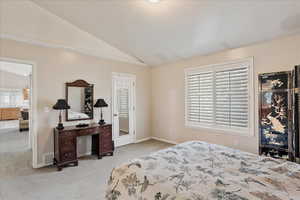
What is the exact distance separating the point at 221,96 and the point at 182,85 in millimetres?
1143

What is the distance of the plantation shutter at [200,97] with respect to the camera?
3.93m

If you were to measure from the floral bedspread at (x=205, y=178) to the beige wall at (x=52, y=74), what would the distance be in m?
2.54

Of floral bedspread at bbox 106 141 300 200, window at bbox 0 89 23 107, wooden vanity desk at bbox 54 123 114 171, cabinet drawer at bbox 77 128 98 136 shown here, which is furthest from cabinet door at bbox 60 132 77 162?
window at bbox 0 89 23 107

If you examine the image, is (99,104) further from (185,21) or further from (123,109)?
(185,21)

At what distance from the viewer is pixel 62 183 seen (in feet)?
8.48

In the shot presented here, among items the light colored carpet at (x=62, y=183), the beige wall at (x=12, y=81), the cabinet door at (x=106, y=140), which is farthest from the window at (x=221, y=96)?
the beige wall at (x=12, y=81)

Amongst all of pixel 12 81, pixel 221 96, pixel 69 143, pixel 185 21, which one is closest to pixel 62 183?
pixel 69 143

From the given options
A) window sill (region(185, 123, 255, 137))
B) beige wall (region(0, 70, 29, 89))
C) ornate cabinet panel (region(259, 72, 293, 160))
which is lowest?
window sill (region(185, 123, 255, 137))

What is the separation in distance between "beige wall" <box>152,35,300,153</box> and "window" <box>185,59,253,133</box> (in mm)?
145

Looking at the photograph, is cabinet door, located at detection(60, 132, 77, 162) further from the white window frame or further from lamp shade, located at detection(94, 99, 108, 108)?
the white window frame

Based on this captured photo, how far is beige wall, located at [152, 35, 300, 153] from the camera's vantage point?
2.89 meters

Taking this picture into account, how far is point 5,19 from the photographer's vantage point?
286cm

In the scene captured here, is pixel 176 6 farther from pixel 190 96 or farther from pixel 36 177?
pixel 36 177

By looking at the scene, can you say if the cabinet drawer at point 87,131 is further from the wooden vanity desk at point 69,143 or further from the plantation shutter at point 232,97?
the plantation shutter at point 232,97
